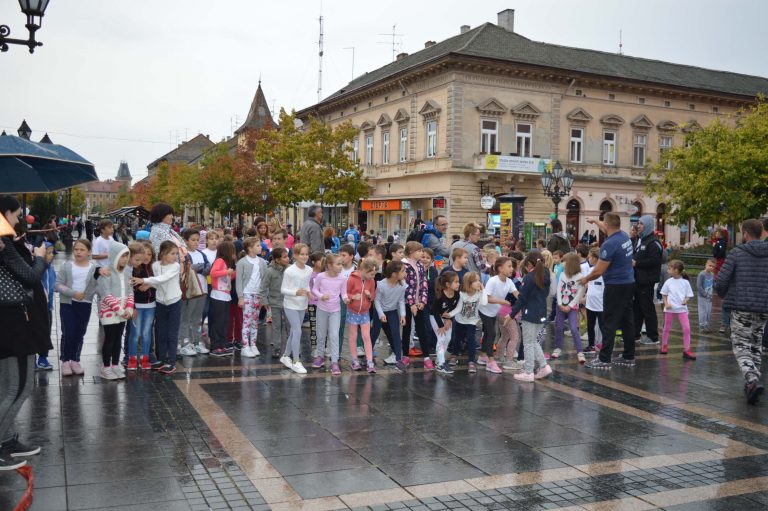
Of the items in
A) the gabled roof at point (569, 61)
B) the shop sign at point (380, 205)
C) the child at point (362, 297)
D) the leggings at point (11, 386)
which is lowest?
the leggings at point (11, 386)

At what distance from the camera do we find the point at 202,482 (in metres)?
5.11

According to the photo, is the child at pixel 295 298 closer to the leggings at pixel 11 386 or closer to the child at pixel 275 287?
the child at pixel 275 287

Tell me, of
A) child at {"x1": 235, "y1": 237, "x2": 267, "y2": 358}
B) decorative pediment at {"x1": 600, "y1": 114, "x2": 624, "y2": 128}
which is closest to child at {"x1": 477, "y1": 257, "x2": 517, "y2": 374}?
child at {"x1": 235, "y1": 237, "x2": 267, "y2": 358}

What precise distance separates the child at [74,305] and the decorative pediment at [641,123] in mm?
38081

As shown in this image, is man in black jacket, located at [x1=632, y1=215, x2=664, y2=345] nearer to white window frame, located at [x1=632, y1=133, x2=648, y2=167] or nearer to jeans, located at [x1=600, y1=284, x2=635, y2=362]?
jeans, located at [x1=600, y1=284, x2=635, y2=362]

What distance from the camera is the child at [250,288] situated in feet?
33.1

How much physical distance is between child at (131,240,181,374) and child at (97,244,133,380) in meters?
0.49

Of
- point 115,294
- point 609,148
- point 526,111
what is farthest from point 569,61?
point 115,294

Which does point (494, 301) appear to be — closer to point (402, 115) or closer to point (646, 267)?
point (646, 267)

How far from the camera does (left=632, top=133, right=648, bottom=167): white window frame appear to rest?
136 ft

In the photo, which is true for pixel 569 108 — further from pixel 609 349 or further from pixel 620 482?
pixel 620 482

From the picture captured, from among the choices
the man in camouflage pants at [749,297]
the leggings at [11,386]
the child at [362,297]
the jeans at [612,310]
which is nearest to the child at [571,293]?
the jeans at [612,310]

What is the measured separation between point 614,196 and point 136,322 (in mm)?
36574

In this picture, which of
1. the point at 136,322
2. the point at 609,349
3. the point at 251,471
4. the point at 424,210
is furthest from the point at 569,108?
the point at 251,471
